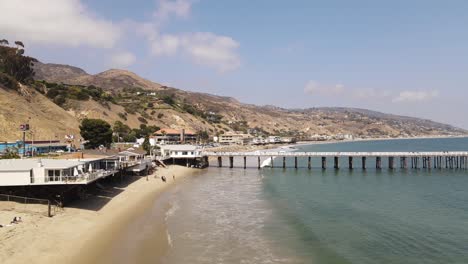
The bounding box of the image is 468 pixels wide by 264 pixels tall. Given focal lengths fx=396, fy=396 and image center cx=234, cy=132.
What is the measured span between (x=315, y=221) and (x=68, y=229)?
19.4 metres

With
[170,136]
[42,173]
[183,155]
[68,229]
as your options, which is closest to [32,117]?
[183,155]

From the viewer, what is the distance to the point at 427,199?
45000mm

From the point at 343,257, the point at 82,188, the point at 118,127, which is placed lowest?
the point at 343,257

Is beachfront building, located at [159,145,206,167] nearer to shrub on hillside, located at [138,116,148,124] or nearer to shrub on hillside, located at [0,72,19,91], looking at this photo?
shrub on hillside, located at [0,72,19,91]

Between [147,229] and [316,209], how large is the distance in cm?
1707

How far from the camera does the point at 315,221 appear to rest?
3369cm

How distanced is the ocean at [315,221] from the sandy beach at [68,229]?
9.90ft

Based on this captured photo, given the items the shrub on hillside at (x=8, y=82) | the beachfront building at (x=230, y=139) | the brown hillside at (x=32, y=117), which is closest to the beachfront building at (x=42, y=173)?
the brown hillside at (x=32, y=117)

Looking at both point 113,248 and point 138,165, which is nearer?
point 113,248

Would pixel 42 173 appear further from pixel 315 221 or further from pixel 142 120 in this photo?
pixel 142 120

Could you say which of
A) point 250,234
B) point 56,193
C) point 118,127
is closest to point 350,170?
point 250,234

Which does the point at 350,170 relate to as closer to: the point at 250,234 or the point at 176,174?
the point at 176,174

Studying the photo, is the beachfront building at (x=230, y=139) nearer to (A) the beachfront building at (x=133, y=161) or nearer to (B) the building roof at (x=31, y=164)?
(A) the beachfront building at (x=133, y=161)

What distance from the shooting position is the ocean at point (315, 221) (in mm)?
24891
